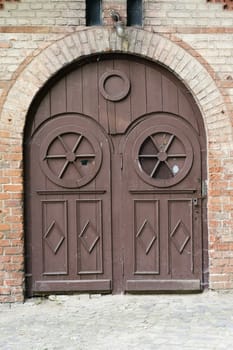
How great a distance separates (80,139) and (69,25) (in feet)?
4.42

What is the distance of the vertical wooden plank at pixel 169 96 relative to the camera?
5.72 meters

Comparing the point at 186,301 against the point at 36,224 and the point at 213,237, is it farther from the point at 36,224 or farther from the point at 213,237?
the point at 36,224

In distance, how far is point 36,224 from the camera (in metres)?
5.66

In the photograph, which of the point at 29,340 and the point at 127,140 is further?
the point at 127,140

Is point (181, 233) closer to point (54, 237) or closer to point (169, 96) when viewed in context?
point (54, 237)

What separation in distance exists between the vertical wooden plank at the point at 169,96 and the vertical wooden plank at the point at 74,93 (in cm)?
101

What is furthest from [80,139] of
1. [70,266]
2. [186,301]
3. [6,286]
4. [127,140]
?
[186,301]

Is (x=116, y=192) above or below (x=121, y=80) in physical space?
below

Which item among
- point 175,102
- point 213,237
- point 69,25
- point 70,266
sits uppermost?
point 69,25

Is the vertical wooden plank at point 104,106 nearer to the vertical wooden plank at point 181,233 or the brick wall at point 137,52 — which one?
the brick wall at point 137,52

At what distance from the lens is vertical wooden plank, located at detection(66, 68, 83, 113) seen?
5.68 metres

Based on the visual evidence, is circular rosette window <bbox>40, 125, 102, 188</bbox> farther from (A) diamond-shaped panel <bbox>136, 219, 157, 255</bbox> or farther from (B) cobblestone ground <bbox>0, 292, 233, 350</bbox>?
(B) cobblestone ground <bbox>0, 292, 233, 350</bbox>

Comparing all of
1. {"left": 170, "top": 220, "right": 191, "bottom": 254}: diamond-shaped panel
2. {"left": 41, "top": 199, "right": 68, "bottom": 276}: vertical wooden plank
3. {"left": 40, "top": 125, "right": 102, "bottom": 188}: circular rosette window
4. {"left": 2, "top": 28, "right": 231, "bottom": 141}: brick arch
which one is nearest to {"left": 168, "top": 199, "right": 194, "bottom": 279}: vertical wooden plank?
{"left": 170, "top": 220, "right": 191, "bottom": 254}: diamond-shaped panel

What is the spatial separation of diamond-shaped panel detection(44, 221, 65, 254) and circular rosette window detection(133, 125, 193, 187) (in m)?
1.20
